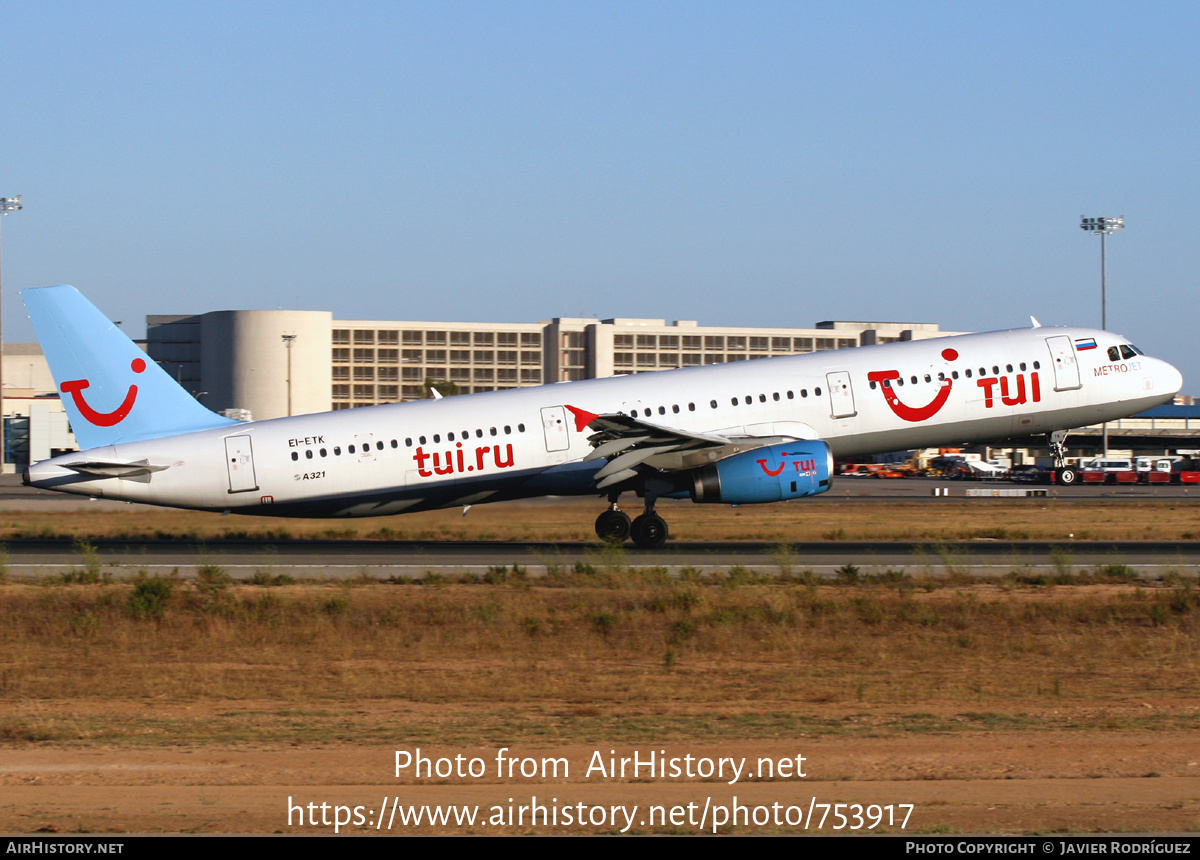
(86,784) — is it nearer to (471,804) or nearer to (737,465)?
(471,804)

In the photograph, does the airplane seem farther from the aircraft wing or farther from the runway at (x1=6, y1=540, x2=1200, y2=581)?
the runway at (x1=6, y1=540, x2=1200, y2=581)

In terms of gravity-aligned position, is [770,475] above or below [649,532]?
above

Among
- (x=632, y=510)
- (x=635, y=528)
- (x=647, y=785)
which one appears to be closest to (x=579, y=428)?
(x=635, y=528)

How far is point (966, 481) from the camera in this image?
84.5 meters

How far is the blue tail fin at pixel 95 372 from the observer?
90.8 ft

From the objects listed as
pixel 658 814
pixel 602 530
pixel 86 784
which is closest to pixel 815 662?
pixel 658 814

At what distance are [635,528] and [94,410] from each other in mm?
12910

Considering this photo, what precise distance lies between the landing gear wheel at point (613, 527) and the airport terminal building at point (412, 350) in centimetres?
10468

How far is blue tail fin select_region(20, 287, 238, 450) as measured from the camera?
27688 millimetres

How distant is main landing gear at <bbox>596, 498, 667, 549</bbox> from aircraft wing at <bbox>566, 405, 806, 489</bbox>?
1279mm

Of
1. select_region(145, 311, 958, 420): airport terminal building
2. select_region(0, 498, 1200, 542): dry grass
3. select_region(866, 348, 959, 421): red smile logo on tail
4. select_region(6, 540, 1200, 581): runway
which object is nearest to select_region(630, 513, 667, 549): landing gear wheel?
select_region(6, 540, 1200, 581): runway

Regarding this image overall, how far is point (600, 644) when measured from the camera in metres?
18.2

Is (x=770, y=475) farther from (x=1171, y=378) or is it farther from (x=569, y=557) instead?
(x=1171, y=378)

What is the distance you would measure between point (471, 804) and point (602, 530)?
19.8 meters
